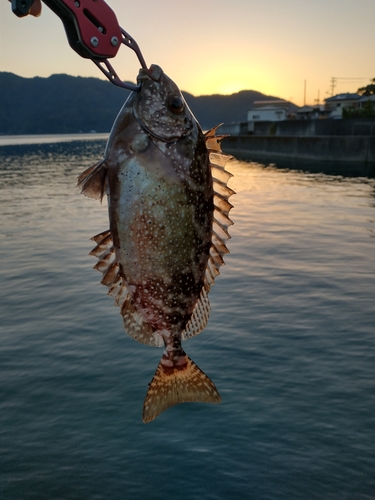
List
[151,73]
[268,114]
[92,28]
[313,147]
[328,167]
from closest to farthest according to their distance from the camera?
[92,28], [151,73], [328,167], [313,147], [268,114]

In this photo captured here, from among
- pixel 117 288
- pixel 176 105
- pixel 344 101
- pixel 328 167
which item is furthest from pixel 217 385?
pixel 344 101

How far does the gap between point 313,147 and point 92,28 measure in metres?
70.5

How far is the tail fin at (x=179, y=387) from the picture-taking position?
4.30 meters

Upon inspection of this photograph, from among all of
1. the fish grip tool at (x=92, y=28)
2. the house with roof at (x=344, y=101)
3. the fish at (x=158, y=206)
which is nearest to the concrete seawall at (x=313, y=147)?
the house with roof at (x=344, y=101)

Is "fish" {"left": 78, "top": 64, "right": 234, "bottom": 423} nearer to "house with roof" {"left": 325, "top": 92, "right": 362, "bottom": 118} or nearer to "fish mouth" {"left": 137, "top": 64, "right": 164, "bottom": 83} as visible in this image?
"fish mouth" {"left": 137, "top": 64, "right": 164, "bottom": 83}

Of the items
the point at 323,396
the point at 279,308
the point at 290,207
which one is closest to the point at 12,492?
the point at 323,396

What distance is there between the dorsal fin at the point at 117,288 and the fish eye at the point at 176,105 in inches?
37.6

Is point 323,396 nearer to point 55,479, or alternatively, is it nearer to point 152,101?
point 55,479

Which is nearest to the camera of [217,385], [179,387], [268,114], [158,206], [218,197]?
[158,206]

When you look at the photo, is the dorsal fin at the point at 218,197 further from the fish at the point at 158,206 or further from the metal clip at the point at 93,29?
the metal clip at the point at 93,29

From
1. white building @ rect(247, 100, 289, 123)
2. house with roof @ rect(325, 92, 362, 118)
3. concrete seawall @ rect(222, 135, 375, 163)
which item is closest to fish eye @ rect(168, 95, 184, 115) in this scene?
concrete seawall @ rect(222, 135, 375, 163)

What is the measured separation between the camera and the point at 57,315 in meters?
17.0

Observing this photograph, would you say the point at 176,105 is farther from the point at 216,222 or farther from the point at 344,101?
the point at 344,101

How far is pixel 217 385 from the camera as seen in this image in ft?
40.6
